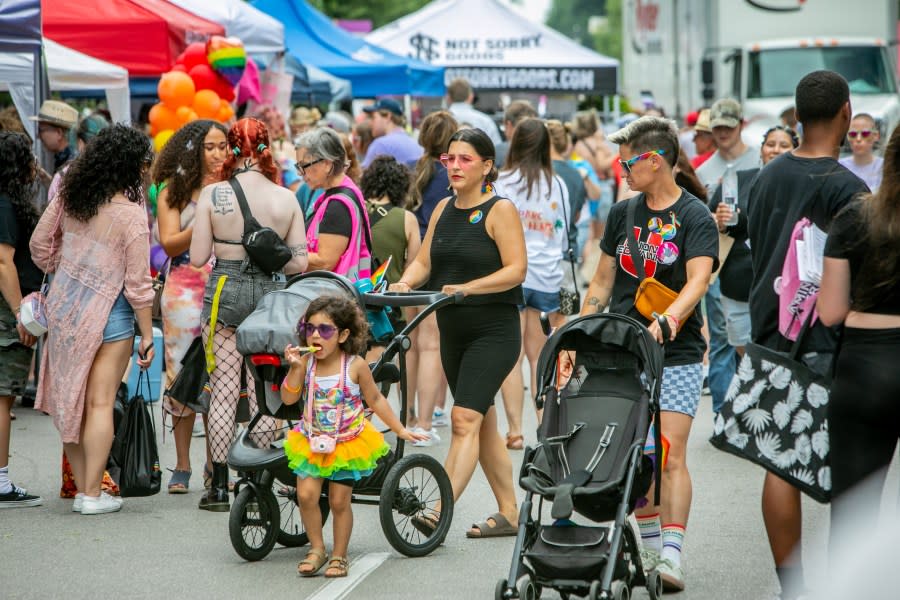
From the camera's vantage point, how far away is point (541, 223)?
9.51 metres

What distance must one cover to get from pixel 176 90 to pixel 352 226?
5.33 meters

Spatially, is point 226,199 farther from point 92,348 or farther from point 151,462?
point 151,462

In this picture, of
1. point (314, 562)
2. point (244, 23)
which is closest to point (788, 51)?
point (244, 23)

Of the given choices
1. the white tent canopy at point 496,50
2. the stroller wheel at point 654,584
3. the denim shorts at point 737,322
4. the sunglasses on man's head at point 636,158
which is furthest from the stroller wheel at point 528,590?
the white tent canopy at point 496,50

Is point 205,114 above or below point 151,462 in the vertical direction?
above

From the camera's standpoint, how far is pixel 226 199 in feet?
23.5

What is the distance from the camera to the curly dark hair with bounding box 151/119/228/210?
770 centimetres

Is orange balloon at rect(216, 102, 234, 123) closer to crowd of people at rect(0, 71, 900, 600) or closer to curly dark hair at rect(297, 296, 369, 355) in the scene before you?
crowd of people at rect(0, 71, 900, 600)

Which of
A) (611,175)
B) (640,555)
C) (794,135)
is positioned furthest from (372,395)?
(611,175)

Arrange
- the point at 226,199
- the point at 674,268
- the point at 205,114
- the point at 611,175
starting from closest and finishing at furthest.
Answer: the point at 674,268, the point at 226,199, the point at 205,114, the point at 611,175

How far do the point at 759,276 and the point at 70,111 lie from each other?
6.58m

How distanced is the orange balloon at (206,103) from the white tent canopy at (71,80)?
0.73m

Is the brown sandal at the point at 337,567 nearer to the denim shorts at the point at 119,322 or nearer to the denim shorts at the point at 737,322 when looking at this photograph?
the denim shorts at the point at 119,322

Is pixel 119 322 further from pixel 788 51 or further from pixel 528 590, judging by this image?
pixel 788 51
